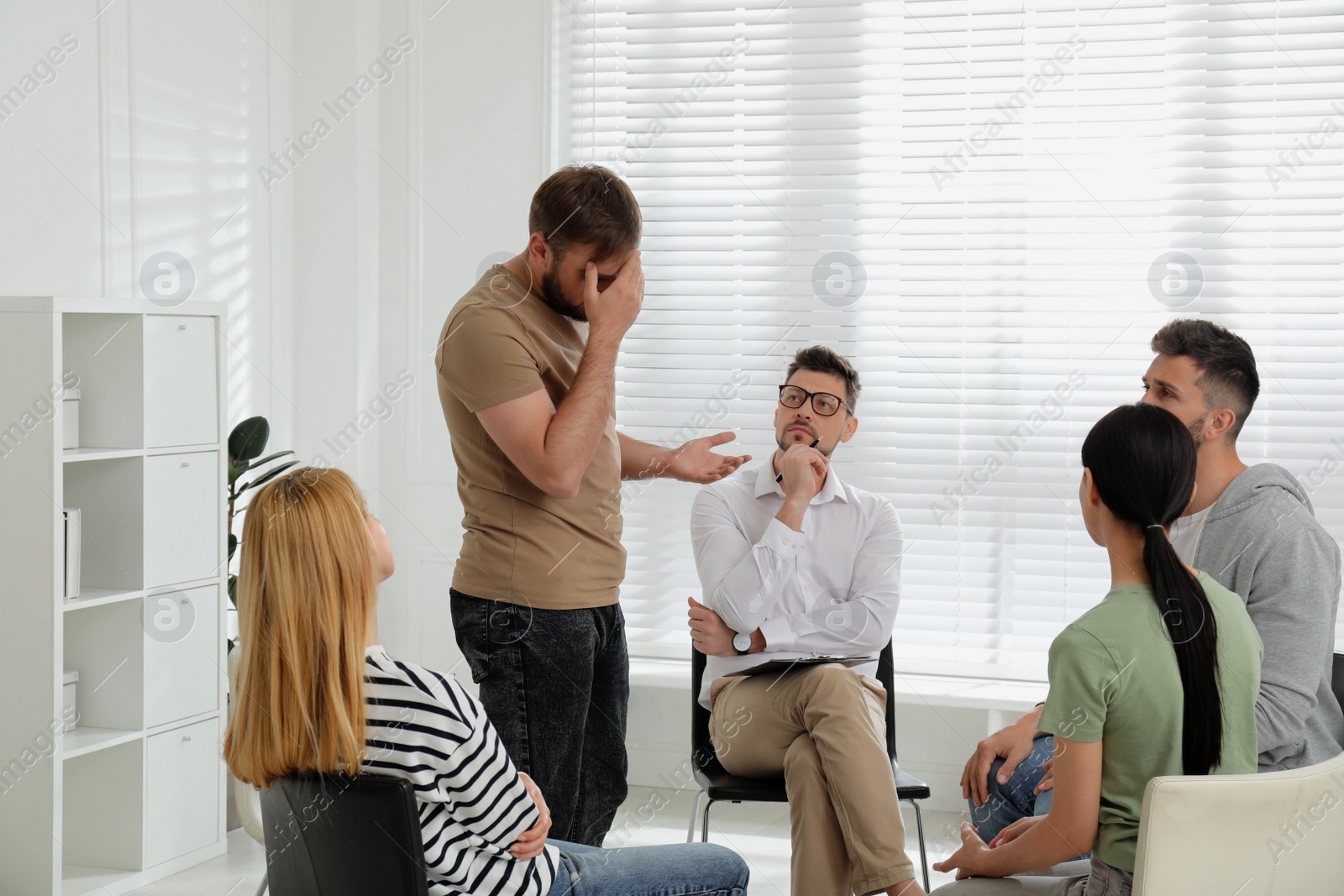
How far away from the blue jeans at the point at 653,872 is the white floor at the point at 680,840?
1.18 m

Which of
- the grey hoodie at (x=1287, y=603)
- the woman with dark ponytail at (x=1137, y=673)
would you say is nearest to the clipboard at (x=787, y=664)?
the grey hoodie at (x=1287, y=603)

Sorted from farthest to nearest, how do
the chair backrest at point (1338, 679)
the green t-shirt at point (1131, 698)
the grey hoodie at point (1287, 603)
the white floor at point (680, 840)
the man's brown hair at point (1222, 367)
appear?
1. the white floor at point (680, 840)
2. the man's brown hair at point (1222, 367)
3. the chair backrest at point (1338, 679)
4. the grey hoodie at point (1287, 603)
5. the green t-shirt at point (1131, 698)

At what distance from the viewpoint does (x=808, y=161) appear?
11.9 feet

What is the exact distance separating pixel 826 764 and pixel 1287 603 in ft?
3.03

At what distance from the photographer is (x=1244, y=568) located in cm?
185

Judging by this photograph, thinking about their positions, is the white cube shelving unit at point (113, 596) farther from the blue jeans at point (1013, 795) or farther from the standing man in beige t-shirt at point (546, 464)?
the blue jeans at point (1013, 795)

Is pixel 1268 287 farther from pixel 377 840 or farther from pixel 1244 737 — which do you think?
pixel 377 840

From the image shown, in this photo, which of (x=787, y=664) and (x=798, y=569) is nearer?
(x=787, y=664)

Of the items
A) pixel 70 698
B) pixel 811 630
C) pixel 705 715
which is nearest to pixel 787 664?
pixel 811 630

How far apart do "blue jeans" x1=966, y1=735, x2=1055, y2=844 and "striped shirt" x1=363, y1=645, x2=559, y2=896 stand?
104 centimetres

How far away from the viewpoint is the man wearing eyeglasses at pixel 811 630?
87.1 inches

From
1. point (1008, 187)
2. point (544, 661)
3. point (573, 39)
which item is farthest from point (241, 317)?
point (1008, 187)

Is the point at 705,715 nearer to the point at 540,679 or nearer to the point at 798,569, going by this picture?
the point at 798,569

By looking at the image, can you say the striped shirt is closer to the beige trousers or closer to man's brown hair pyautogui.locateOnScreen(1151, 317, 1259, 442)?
the beige trousers
